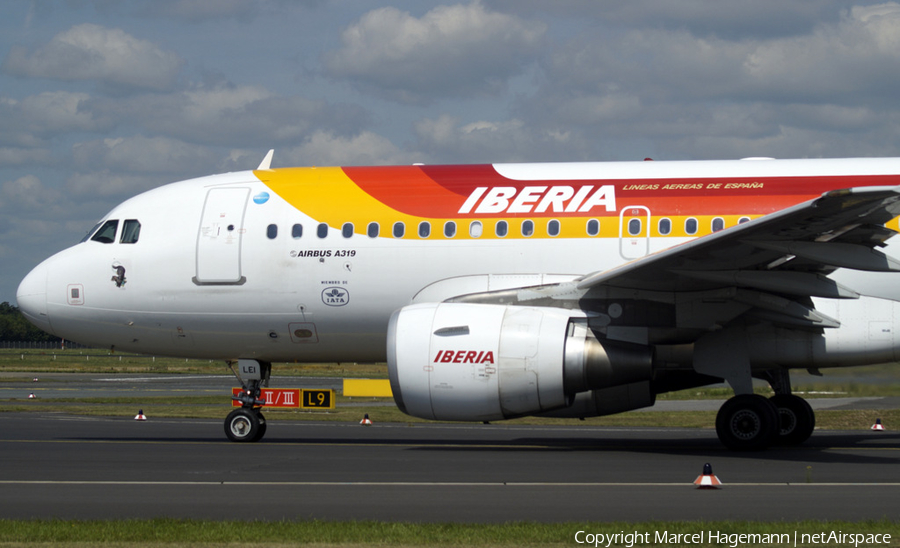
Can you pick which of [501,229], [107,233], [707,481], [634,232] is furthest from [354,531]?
[107,233]

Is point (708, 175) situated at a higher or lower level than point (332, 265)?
higher

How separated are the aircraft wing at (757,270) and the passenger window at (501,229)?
1.07m

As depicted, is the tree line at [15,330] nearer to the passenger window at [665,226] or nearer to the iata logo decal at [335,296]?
the iata logo decal at [335,296]

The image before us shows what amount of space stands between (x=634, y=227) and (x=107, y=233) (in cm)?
873

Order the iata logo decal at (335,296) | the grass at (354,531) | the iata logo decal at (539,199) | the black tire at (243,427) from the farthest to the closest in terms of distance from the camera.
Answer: the black tire at (243,427) < the iata logo decal at (335,296) < the iata logo decal at (539,199) < the grass at (354,531)

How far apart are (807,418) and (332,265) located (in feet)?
25.1

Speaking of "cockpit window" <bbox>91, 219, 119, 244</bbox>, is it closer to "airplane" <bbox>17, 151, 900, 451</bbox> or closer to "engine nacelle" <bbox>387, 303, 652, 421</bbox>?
"airplane" <bbox>17, 151, 900, 451</bbox>

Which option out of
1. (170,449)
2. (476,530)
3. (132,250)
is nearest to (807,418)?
(476,530)

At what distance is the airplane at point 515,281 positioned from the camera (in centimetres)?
1250

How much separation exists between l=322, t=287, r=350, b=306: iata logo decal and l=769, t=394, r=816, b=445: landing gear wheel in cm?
670

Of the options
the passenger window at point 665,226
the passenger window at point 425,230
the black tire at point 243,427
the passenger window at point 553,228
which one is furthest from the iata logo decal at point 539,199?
the black tire at point 243,427

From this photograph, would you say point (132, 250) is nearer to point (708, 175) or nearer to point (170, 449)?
point (170, 449)

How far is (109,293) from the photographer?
15.9 metres

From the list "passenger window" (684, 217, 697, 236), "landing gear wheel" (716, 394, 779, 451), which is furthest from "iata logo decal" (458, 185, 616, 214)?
"landing gear wheel" (716, 394, 779, 451)
